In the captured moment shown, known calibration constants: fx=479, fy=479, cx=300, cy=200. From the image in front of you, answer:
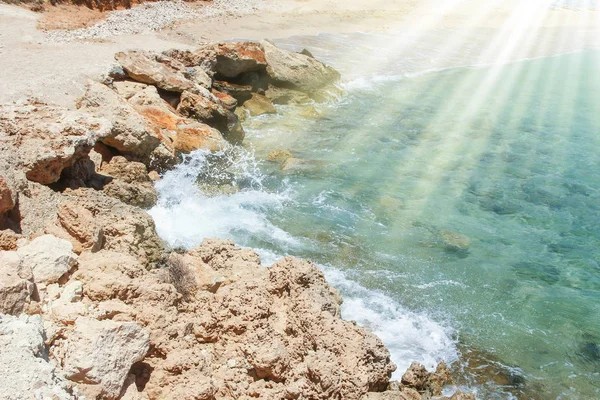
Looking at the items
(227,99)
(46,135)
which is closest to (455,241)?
(46,135)

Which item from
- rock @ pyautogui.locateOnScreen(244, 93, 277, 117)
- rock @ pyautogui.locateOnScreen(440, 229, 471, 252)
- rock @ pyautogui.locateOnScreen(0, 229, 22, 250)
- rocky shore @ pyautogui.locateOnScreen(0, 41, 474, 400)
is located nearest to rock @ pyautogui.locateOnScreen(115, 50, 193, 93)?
rock @ pyautogui.locateOnScreen(244, 93, 277, 117)

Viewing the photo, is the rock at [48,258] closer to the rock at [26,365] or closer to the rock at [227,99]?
the rock at [26,365]

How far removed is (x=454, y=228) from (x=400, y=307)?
12.3ft

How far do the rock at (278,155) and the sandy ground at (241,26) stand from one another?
540 centimetres

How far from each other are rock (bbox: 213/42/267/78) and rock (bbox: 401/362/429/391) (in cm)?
1351

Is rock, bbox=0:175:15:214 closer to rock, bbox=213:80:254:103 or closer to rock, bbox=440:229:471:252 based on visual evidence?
rock, bbox=440:229:471:252

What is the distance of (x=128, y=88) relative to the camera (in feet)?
44.8

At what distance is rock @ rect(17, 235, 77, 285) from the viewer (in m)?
5.51

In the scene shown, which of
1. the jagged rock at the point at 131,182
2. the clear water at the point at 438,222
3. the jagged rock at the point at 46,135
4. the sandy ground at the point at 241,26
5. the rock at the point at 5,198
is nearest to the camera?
the rock at the point at 5,198

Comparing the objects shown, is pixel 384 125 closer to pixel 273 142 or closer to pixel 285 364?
pixel 273 142

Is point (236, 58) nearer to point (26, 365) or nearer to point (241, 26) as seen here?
point (241, 26)

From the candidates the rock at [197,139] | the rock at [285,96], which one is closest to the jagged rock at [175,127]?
the rock at [197,139]

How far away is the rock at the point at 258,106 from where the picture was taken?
17.4 meters

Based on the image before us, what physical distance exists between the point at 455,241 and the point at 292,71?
11033 millimetres
